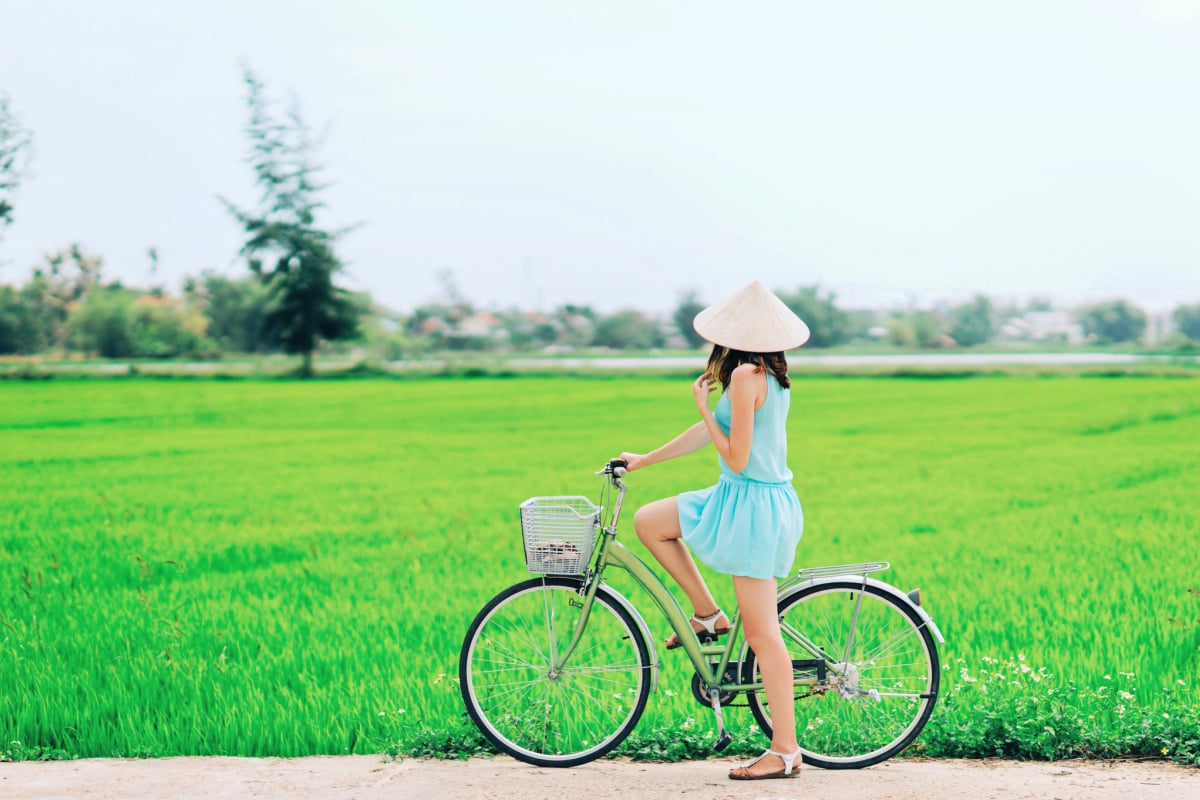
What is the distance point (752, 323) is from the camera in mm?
4004

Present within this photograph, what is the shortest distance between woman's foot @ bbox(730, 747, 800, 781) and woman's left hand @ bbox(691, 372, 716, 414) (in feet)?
4.17

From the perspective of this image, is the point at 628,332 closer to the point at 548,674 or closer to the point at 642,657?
the point at 548,674

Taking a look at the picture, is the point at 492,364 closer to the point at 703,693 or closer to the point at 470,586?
the point at 470,586

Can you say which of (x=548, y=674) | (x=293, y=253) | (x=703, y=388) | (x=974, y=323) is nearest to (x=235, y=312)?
(x=293, y=253)

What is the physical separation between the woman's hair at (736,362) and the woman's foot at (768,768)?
1329 mm

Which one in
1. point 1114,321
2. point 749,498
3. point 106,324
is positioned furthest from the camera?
point 1114,321

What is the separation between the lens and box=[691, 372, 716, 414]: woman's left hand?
13.1 feet

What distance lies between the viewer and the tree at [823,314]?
3494 centimetres

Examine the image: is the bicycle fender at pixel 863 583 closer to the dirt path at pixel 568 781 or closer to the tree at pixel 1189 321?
the dirt path at pixel 568 781

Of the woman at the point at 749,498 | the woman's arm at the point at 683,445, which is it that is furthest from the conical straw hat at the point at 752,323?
the woman's arm at the point at 683,445

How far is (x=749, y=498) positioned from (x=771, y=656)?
0.59 m

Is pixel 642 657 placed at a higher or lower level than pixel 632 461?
lower

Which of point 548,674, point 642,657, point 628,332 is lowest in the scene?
point 548,674

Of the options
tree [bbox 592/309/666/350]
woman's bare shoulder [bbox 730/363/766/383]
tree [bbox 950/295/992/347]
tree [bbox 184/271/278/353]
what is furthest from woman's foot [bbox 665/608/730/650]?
tree [bbox 950/295/992/347]
